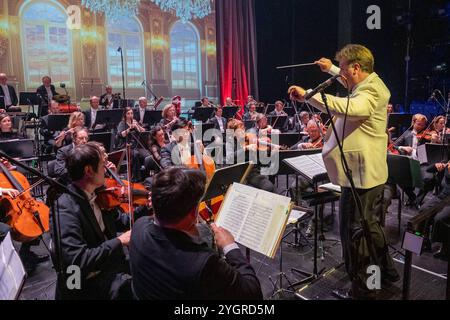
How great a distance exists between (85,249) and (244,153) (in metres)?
3.18

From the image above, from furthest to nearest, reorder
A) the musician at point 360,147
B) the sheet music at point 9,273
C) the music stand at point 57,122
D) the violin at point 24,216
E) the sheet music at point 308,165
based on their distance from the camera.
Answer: the music stand at point 57,122, the sheet music at point 308,165, the violin at point 24,216, the musician at point 360,147, the sheet music at point 9,273

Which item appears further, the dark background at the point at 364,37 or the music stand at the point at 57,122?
the dark background at the point at 364,37

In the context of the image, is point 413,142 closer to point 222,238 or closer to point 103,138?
point 103,138

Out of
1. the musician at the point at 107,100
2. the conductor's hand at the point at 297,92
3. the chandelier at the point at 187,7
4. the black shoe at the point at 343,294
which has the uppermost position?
the chandelier at the point at 187,7

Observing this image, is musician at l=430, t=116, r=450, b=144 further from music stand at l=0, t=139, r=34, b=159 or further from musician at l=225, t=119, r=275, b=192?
Answer: music stand at l=0, t=139, r=34, b=159

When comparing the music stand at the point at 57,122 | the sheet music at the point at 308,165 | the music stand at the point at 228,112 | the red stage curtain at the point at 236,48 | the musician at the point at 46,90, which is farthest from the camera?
the red stage curtain at the point at 236,48

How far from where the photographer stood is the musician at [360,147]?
2.39m

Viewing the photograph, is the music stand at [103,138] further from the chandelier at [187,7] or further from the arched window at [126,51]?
the chandelier at [187,7]

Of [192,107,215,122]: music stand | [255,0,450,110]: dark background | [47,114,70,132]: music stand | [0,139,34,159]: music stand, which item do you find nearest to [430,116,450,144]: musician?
[255,0,450,110]: dark background

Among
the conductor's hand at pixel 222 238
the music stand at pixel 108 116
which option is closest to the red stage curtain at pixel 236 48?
the music stand at pixel 108 116

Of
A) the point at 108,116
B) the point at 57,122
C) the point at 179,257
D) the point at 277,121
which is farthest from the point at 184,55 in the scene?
the point at 179,257

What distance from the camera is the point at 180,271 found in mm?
1311

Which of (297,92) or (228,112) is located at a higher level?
(297,92)

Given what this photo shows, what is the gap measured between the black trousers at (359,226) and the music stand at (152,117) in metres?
5.21
